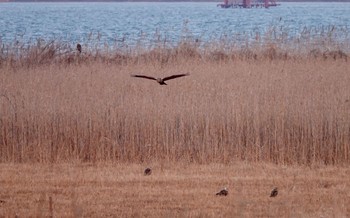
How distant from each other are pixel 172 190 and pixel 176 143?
2.15 m

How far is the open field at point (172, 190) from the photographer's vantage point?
8.84 m

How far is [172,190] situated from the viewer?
388 inches

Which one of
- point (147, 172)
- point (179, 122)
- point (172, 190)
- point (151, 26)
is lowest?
point (151, 26)

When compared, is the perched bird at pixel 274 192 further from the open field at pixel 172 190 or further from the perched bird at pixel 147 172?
the perched bird at pixel 147 172

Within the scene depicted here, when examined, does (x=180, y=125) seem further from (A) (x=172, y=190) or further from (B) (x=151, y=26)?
(B) (x=151, y=26)

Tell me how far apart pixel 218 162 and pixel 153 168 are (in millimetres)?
949

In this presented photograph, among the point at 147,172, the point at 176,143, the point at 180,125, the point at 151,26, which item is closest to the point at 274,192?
the point at 147,172

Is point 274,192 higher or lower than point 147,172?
higher

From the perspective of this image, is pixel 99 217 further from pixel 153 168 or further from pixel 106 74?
pixel 106 74

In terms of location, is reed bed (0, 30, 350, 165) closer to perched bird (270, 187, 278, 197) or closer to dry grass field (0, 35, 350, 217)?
Answer: dry grass field (0, 35, 350, 217)

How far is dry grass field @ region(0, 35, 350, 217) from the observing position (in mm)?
9289

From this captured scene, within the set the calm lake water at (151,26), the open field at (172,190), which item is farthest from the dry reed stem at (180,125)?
the calm lake water at (151,26)

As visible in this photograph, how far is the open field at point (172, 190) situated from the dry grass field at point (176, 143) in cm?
2

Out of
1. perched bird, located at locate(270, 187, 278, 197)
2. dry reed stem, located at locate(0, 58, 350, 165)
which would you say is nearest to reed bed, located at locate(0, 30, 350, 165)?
dry reed stem, located at locate(0, 58, 350, 165)
